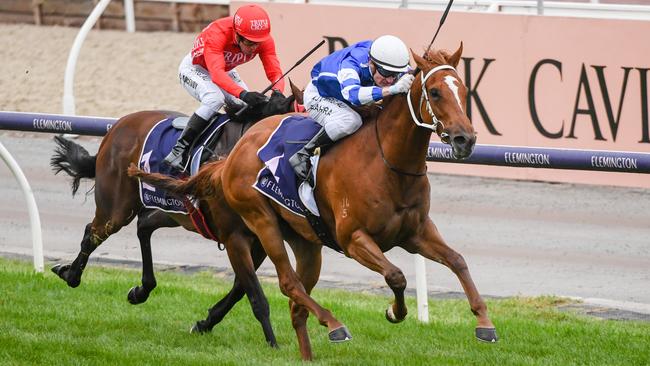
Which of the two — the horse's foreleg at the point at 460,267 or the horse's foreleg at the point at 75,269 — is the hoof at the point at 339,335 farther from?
the horse's foreleg at the point at 75,269

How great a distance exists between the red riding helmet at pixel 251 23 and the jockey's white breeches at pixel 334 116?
3.88 ft

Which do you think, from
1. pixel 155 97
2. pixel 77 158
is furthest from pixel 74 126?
pixel 155 97

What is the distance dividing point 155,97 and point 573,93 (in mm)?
5411

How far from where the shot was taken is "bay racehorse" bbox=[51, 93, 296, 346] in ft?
27.2

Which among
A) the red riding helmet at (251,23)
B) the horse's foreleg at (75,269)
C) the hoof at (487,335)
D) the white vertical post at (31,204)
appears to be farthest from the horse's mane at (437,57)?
the white vertical post at (31,204)

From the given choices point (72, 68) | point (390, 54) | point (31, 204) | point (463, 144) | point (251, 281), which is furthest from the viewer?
point (72, 68)

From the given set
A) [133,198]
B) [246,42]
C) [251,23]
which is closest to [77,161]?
[133,198]

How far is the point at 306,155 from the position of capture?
24.9 feet

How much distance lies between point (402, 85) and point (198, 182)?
65.3 inches

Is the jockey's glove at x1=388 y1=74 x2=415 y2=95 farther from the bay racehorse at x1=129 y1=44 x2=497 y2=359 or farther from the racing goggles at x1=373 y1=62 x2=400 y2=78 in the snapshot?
the racing goggles at x1=373 y1=62 x2=400 y2=78

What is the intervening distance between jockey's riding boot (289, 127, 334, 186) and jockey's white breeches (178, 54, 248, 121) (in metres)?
1.34

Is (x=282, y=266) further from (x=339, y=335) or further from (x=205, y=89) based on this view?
(x=205, y=89)

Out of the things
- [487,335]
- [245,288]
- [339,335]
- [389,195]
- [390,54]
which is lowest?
[245,288]

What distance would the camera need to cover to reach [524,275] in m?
10.6
